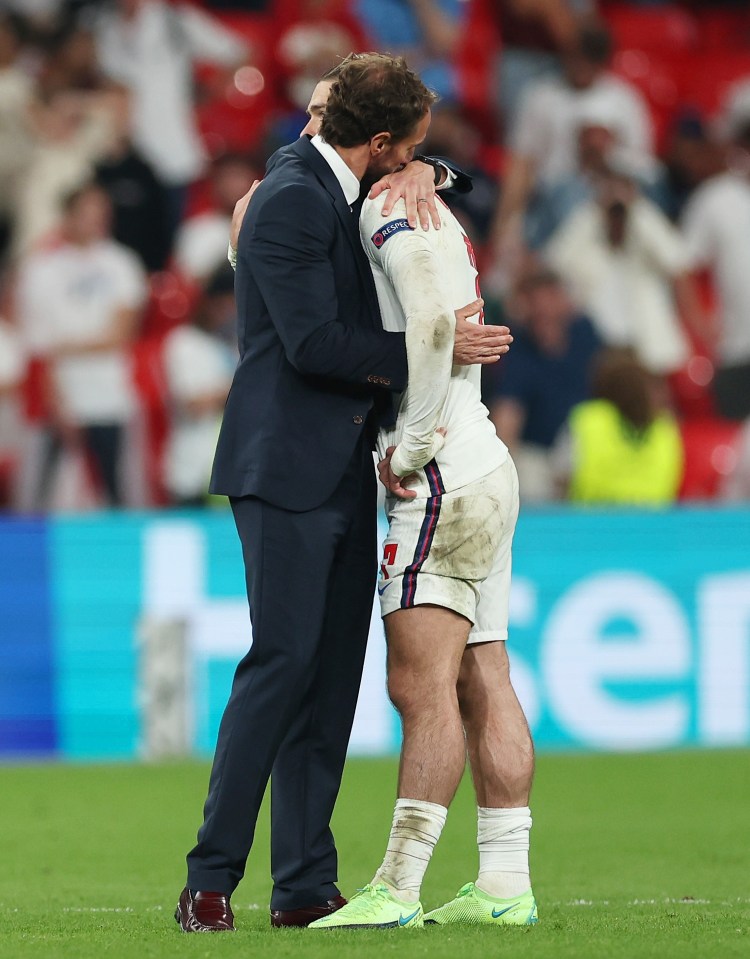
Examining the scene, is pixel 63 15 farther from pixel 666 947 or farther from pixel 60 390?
pixel 666 947

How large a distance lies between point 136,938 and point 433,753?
0.85m

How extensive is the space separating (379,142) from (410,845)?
1787 mm

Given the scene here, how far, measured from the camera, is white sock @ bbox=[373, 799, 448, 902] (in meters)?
4.29

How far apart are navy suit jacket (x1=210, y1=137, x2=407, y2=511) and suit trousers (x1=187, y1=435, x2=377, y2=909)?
8cm

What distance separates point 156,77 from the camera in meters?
12.4

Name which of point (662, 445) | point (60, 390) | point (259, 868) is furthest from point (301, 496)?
point (60, 390)

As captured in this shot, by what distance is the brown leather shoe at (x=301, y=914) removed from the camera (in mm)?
4453

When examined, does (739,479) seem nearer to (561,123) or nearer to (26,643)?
(561,123)

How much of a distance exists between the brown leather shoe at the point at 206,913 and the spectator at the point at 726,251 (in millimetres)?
8680

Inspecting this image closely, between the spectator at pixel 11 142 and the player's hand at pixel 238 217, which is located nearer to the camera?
the player's hand at pixel 238 217

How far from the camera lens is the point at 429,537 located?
441 cm

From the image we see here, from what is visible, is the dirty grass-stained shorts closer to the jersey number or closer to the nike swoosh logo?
the jersey number

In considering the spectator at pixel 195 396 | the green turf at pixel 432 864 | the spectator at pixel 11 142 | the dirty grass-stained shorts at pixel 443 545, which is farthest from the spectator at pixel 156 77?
the dirty grass-stained shorts at pixel 443 545

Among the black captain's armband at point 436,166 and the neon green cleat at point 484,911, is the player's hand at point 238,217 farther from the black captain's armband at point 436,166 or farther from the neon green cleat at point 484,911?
the neon green cleat at point 484,911
